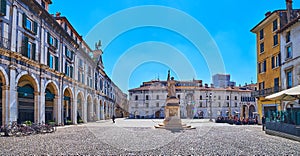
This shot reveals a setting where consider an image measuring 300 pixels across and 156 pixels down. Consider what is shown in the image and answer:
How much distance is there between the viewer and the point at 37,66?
78.4 ft

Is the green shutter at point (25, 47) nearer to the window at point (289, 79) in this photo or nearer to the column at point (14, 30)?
the column at point (14, 30)

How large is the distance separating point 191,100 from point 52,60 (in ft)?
156

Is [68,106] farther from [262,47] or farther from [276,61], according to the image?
[262,47]

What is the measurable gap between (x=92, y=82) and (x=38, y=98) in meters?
21.3

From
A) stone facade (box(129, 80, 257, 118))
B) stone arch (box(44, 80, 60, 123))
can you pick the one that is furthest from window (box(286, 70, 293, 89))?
stone facade (box(129, 80, 257, 118))

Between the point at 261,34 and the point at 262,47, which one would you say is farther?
the point at 261,34

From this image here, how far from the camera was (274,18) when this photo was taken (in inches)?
1186

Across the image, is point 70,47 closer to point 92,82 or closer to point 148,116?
point 92,82

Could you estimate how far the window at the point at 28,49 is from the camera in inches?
840

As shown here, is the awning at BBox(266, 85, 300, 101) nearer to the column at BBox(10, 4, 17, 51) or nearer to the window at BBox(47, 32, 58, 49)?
the column at BBox(10, 4, 17, 51)

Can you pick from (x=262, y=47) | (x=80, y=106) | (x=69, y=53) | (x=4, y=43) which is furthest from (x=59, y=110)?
(x=262, y=47)

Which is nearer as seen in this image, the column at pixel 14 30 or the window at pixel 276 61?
the column at pixel 14 30

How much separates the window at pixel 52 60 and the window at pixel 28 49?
140 inches

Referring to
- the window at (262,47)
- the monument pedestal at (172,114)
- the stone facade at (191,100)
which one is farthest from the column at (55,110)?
the stone facade at (191,100)
